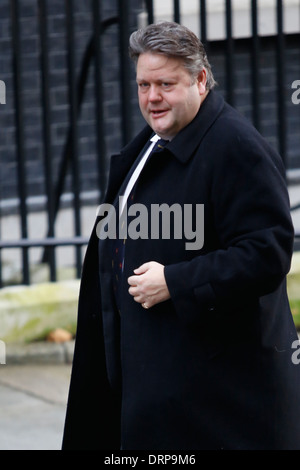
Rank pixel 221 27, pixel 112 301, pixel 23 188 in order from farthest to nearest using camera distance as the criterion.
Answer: pixel 221 27 < pixel 23 188 < pixel 112 301

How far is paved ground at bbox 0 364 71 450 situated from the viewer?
4.80 metres

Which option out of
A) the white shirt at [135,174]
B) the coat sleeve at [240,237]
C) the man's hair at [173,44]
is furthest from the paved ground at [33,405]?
the man's hair at [173,44]

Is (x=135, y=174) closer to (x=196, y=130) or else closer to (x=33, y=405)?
(x=196, y=130)

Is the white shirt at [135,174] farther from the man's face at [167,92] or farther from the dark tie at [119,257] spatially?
the man's face at [167,92]

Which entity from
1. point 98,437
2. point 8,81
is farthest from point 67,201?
point 98,437

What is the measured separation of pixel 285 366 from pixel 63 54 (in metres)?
5.90

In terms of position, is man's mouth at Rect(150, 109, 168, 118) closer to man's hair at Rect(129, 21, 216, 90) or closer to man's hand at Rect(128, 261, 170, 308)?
man's hair at Rect(129, 21, 216, 90)

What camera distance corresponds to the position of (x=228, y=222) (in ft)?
9.83

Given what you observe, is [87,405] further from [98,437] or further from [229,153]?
[229,153]

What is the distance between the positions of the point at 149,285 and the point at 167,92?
539mm

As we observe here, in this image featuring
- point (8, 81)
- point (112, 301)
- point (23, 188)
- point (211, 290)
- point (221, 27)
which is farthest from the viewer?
point (8, 81)

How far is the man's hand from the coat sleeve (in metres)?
0.02

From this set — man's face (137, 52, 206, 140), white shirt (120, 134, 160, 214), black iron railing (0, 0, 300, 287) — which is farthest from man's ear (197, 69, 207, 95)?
black iron railing (0, 0, 300, 287)

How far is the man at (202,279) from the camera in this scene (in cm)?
298
